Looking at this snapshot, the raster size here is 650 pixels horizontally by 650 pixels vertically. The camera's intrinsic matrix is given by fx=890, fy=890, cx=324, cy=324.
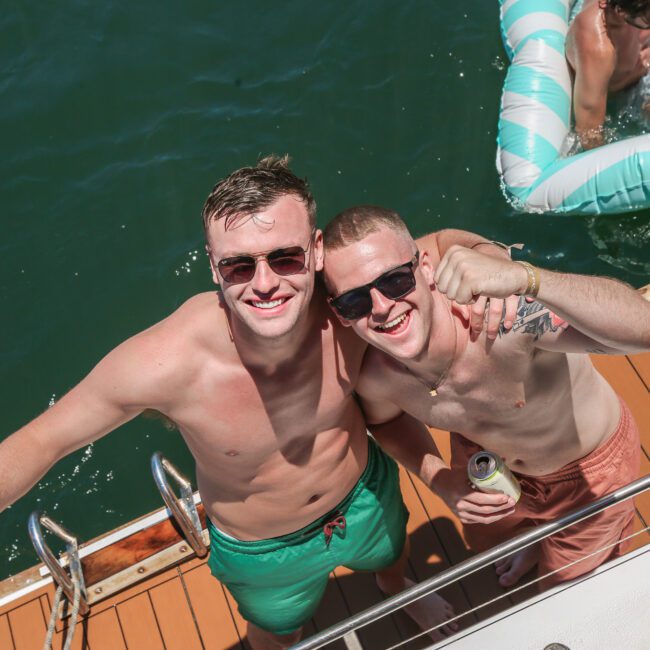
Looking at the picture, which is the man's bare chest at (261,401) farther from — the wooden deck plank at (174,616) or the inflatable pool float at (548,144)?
the inflatable pool float at (548,144)

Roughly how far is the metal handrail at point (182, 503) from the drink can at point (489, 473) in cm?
173

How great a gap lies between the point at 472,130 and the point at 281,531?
4813 millimetres

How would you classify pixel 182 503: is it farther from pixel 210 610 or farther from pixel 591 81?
pixel 591 81

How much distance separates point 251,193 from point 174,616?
2.65 m

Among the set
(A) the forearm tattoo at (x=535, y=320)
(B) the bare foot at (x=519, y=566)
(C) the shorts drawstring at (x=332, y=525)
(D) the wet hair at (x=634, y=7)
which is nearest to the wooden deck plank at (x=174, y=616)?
(C) the shorts drawstring at (x=332, y=525)

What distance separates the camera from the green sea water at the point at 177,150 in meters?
6.69

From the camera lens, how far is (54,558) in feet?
13.9

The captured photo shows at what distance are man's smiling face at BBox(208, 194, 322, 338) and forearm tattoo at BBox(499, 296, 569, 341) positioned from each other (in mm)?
710

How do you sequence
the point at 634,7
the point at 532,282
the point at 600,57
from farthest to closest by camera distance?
1. the point at 600,57
2. the point at 634,7
3. the point at 532,282

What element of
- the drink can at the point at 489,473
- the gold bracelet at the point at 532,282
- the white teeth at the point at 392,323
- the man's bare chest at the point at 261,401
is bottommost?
the drink can at the point at 489,473

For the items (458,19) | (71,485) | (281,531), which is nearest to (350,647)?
(281,531)

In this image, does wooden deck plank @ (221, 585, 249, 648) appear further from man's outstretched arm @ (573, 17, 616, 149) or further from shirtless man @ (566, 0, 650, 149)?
man's outstretched arm @ (573, 17, 616, 149)

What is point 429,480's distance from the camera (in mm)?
3555

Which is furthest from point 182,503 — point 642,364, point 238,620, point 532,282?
point 642,364
